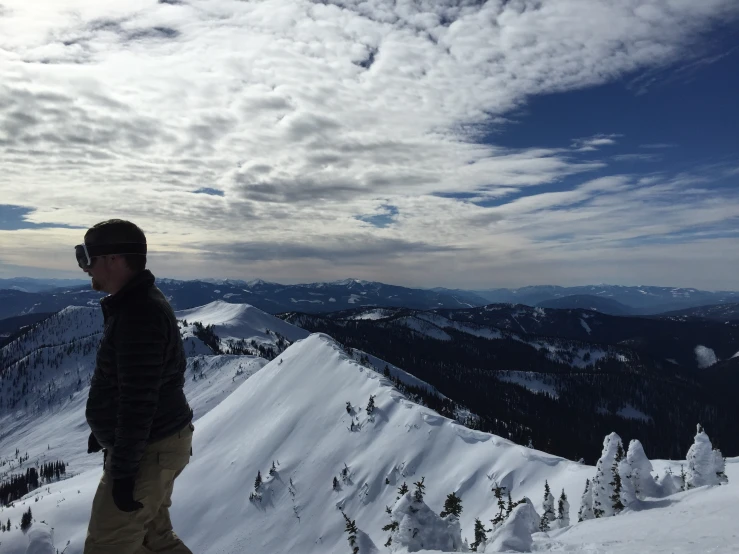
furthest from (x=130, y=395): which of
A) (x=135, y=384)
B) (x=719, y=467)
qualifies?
(x=719, y=467)

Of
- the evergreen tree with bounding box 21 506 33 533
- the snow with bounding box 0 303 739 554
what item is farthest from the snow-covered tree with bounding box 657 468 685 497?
the evergreen tree with bounding box 21 506 33 533

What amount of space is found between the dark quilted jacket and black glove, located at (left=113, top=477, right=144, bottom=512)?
9cm

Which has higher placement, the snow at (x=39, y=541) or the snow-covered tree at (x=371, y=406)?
the snow-covered tree at (x=371, y=406)

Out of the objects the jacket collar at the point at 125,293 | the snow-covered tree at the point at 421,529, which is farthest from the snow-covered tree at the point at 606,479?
the jacket collar at the point at 125,293

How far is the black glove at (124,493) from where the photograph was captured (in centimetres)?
499

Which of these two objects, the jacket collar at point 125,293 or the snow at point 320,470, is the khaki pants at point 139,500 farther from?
the snow at point 320,470

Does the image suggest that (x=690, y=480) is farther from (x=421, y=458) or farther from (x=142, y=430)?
(x=421, y=458)

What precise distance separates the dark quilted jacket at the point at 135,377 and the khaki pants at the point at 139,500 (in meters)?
0.22

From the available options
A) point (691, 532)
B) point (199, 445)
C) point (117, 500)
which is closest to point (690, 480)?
point (691, 532)

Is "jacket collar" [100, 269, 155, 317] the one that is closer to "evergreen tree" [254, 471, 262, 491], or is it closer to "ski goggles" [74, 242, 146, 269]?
"ski goggles" [74, 242, 146, 269]

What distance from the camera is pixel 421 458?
60625mm

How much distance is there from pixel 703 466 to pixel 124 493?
32105 mm

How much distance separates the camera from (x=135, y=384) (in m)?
4.97

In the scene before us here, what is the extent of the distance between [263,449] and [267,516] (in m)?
11.9
